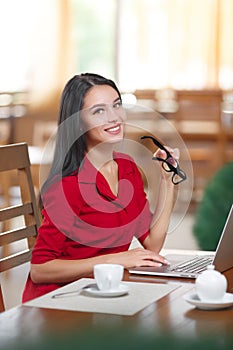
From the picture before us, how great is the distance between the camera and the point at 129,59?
7.79 m

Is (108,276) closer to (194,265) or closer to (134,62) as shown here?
(194,265)

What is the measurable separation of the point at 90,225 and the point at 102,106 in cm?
27

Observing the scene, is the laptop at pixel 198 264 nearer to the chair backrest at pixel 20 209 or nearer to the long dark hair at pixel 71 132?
the long dark hair at pixel 71 132

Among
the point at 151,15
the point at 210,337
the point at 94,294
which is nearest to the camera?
the point at 210,337

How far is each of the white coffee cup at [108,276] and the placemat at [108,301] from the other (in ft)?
0.09

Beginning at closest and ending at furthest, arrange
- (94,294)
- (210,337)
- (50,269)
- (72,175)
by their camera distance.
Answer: (210,337) < (94,294) < (50,269) < (72,175)

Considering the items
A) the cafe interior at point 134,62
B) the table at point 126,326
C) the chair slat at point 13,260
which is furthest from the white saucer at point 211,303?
the cafe interior at point 134,62

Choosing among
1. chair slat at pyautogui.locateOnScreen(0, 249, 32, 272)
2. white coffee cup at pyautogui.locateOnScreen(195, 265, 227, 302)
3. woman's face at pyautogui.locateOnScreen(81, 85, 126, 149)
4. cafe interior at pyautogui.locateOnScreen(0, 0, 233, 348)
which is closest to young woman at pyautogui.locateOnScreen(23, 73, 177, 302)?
woman's face at pyautogui.locateOnScreen(81, 85, 126, 149)

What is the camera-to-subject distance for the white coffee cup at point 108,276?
1.62m

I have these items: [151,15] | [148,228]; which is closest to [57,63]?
[151,15]

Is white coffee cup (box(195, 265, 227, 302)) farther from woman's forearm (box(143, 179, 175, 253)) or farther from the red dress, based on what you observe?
woman's forearm (box(143, 179, 175, 253))

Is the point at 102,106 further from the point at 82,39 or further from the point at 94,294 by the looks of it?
the point at 82,39

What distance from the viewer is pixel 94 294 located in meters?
1.63

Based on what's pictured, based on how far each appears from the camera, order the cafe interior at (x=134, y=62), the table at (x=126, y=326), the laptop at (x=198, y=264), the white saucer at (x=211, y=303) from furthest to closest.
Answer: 1. the cafe interior at (x=134, y=62)
2. the laptop at (x=198, y=264)
3. the white saucer at (x=211, y=303)
4. the table at (x=126, y=326)
